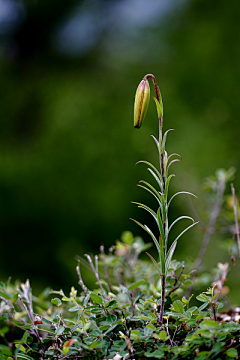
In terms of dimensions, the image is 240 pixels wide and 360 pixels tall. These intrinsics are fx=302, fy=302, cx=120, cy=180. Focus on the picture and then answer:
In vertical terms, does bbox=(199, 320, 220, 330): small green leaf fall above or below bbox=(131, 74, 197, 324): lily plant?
below

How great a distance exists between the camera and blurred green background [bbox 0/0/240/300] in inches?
65.6

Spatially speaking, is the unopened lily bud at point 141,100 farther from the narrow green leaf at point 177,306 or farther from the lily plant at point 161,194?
the narrow green leaf at point 177,306

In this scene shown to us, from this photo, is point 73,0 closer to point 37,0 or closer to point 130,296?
point 37,0

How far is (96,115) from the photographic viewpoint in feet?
5.99

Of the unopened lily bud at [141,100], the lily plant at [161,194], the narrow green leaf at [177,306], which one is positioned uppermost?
the unopened lily bud at [141,100]

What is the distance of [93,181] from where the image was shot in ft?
5.58

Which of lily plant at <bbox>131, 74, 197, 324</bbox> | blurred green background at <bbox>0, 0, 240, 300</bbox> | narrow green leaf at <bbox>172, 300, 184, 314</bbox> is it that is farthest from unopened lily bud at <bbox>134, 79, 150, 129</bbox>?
blurred green background at <bbox>0, 0, 240, 300</bbox>

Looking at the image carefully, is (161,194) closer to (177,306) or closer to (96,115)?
(177,306)

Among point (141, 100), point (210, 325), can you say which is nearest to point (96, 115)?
point (141, 100)

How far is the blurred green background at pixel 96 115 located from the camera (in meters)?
A: 1.67

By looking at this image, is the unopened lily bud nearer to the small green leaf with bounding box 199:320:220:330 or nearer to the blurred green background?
the small green leaf with bounding box 199:320:220:330

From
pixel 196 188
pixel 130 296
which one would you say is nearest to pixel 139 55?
pixel 196 188

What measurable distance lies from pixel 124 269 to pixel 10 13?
1.94m

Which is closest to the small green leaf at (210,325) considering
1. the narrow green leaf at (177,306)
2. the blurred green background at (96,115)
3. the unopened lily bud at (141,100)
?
the narrow green leaf at (177,306)
